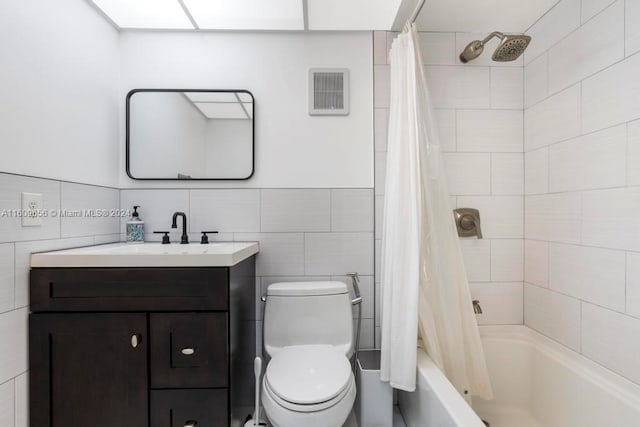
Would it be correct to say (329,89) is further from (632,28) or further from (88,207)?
(88,207)

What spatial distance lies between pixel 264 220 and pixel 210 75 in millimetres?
871

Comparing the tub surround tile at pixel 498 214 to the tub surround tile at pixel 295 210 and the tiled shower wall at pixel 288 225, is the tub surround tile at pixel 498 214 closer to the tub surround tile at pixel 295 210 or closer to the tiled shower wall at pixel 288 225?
the tiled shower wall at pixel 288 225

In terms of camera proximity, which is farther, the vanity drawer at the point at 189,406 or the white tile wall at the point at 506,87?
the white tile wall at the point at 506,87

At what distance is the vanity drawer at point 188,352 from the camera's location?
1.09 metres

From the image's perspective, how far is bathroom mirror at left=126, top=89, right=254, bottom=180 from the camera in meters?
1.65

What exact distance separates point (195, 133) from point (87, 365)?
3.81 ft

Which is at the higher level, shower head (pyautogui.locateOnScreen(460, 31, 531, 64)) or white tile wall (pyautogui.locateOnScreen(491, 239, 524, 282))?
shower head (pyautogui.locateOnScreen(460, 31, 531, 64))

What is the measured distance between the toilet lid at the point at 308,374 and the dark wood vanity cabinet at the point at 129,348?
0.20 m

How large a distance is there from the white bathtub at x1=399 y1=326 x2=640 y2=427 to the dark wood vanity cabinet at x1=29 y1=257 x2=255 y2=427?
781 mm

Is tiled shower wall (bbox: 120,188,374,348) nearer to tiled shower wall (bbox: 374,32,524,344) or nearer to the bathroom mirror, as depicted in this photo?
the bathroom mirror

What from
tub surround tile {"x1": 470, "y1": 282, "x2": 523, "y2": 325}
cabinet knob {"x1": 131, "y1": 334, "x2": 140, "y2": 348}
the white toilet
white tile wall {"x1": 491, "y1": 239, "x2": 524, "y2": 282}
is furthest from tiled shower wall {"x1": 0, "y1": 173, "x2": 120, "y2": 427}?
white tile wall {"x1": 491, "y1": 239, "x2": 524, "y2": 282}

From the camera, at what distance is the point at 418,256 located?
1254 mm

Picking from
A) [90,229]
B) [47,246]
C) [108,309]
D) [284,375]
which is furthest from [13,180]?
[284,375]

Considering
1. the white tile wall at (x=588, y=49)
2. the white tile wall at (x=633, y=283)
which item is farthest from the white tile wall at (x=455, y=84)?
the white tile wall at (x=633, y=283)
